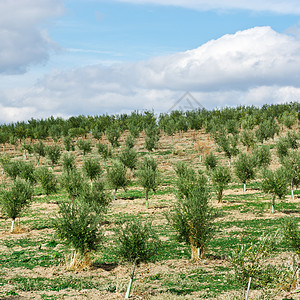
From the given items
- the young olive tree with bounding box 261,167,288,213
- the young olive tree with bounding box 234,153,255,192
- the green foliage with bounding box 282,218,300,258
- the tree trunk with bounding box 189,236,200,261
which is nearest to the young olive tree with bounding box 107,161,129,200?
the young olive tree with bounding box 234,153,255,192

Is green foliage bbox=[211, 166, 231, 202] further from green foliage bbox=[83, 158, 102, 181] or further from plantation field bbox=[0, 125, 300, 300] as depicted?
green foliage bbox=[83, 158, 102, 181]

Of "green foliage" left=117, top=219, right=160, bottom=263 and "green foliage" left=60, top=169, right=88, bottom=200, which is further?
"green foliage" left=60, top=169, right=88, bottom=200

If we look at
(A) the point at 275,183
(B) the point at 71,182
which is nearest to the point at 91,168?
(B) the point at 71,182

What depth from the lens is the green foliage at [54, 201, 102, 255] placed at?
83.5 ft

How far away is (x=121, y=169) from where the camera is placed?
58875 mm

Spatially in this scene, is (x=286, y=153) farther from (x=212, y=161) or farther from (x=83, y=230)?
(x=83, y=230)

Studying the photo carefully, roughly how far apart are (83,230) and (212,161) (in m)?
51.8

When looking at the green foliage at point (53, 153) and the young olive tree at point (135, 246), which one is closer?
the young olive tree at point (135, 246)

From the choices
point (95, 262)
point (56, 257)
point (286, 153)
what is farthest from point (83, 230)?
point (286, 153)

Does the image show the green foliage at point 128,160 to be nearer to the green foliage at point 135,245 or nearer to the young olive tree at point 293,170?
the young olive tree at point 293,170

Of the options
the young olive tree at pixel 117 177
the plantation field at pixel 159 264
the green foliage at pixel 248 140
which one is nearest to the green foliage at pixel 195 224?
the plantation field at pixel 159 264

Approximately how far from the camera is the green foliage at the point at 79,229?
1001 inches

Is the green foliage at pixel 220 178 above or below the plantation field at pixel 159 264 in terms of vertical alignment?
above

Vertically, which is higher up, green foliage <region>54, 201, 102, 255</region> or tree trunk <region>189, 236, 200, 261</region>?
green foliage <region>54, 201, 102, 255</region>
